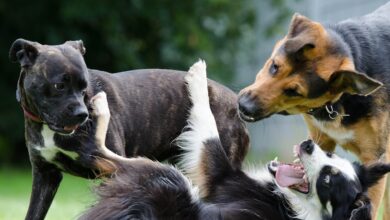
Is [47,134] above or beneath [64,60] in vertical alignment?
beneath

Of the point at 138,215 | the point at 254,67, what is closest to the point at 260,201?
the point at 138,215

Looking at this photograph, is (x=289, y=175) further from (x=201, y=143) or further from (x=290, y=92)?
(x=201, y=143)

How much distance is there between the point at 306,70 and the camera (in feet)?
20.1

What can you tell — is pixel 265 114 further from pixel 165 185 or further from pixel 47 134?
pixel 47 134

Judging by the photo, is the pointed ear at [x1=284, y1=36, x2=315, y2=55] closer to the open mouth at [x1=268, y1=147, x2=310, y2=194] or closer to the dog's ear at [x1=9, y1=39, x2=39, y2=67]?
the open mouth at [x1=268, y1=147, x2=310, y2=194]

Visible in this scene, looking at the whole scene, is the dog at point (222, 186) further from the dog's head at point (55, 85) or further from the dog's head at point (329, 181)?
the dog's head at point (55, 85)

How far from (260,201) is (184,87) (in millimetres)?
1297

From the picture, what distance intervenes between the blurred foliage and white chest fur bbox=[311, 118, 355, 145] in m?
11.3

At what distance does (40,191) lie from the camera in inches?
261

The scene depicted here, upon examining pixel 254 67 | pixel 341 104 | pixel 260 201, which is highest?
pixel 341 104

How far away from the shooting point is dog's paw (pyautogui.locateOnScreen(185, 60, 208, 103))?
6860 mm

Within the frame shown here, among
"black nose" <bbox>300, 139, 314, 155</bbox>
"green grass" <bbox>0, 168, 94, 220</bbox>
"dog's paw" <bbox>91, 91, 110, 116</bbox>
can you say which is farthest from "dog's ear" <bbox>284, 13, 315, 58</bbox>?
"green grass" <bbox>0, 168, 94, 220</bbox>

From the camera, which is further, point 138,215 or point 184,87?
point 184,87

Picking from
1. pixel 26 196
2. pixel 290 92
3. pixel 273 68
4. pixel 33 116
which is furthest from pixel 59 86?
pixel 26 196
